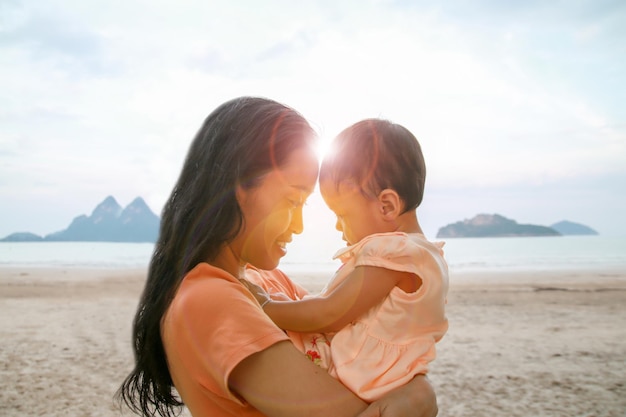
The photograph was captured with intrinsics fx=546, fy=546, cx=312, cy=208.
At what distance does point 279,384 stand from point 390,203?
3.14ft

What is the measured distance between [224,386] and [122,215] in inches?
6991

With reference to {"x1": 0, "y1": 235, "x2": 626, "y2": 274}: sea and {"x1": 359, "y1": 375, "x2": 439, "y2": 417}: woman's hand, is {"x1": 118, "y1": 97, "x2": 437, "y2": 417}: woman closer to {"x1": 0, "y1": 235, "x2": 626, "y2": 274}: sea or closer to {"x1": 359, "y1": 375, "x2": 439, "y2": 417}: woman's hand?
{"x1": 359, "y1": 375, "x2": 439, "y2": 417}: woman's hand

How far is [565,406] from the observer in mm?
6027

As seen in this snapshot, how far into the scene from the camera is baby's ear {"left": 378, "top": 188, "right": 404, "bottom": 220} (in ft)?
6.79

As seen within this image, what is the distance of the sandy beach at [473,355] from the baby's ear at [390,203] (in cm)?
451

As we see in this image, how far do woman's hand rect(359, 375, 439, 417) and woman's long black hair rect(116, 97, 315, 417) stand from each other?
0.64 meters

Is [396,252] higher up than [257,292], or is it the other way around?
[396,252]

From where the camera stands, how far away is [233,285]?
1.42 metres

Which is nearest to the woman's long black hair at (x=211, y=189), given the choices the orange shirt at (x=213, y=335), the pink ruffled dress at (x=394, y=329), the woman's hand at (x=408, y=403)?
the orange shirt at (x=213, y=335)

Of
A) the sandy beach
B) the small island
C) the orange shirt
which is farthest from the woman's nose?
the small island

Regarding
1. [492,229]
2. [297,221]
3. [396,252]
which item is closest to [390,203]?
[396,252]

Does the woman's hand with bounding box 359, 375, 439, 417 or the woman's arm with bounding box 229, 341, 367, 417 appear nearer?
the woman's arm with bounding box 229, 341, 367, 417

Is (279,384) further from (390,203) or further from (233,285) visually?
(390,203)

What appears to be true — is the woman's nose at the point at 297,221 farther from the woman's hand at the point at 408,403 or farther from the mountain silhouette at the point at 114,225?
the mountain silhouette at the point at 114,225
